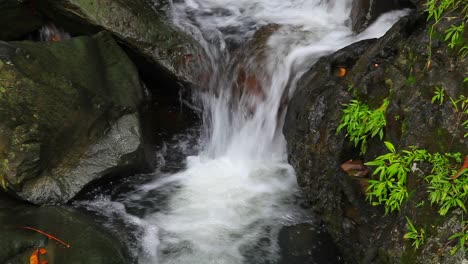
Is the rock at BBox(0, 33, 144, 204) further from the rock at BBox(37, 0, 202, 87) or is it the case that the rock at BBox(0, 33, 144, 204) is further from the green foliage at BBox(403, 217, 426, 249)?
the green foliage at BBox(403, 217, 426, 249)

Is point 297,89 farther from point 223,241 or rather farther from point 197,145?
point 223,241

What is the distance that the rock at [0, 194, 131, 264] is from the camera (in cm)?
422

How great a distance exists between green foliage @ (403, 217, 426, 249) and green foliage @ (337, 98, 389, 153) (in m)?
1.04

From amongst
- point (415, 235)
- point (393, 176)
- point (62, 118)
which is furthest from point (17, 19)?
point (415, 235)

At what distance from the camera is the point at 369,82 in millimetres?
4852

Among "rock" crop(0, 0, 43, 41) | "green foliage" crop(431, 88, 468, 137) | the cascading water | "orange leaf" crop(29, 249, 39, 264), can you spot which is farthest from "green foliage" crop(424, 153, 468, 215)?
"rock" crop(0, 0, 43, 41)

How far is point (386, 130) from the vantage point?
14.3 ft

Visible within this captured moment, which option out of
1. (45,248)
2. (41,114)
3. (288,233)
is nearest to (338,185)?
(288,233)

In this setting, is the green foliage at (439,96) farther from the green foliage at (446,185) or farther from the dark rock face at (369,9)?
the dark rock face at (369,9)

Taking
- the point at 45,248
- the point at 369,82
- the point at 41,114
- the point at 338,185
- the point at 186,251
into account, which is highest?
the point at 369,82

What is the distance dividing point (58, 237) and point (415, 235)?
3.18 m

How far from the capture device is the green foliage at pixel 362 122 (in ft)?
14.4

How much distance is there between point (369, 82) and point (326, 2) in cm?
338

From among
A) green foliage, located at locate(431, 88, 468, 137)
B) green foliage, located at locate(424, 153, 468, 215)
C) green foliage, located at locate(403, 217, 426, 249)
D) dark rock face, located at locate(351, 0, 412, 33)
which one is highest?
dark rock face, located at locate(351, 0, 412, 33)
